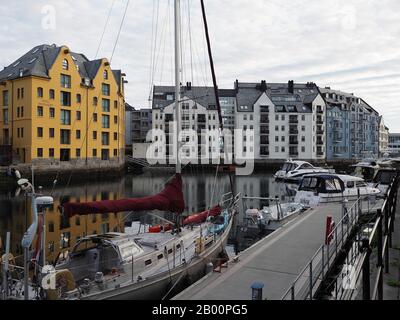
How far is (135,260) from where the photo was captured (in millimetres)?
11883

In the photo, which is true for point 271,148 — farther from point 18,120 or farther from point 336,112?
point 18,120

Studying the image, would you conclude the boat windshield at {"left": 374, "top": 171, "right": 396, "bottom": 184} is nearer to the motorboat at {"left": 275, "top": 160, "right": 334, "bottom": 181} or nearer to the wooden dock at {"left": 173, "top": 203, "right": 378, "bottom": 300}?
the wooden dock at {"left": 173, "top": 203, "right": 378, "bottom": 300}

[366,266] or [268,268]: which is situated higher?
[366,266]

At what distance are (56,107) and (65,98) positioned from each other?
8.27ft

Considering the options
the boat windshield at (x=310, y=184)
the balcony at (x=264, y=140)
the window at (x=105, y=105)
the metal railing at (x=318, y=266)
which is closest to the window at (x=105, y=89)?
the window at (x=105, y=105)

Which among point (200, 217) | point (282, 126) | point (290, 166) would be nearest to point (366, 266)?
point (200, 217)

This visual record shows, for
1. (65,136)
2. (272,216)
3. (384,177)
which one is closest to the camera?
(272,216)

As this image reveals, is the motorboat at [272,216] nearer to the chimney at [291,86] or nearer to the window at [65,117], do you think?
the window at [65,117]

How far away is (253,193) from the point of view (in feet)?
160

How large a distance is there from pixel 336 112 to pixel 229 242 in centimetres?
9271

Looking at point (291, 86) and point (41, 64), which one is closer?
point (41, 64)

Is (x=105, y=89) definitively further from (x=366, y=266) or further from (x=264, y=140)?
(x=366, y=266)

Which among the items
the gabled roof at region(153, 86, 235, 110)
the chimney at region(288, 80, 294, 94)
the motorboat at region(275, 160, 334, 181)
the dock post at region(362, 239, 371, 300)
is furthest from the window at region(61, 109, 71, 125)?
the chimney at region(288, 80, 294, 94)

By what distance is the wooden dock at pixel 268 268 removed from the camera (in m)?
9.86
